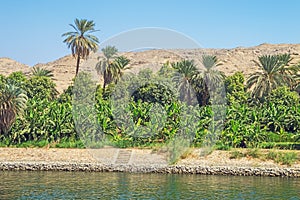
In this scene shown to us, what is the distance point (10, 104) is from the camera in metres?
34.8

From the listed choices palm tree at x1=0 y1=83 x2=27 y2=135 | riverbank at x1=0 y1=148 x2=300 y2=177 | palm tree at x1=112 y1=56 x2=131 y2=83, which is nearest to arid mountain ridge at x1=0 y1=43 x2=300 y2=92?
palm tree at x1=112 y1=56 x2=131 y2=83

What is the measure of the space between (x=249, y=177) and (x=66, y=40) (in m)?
30.1

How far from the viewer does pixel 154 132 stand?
3859cm

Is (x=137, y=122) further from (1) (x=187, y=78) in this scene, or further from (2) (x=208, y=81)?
(2) (x=208, y=81)

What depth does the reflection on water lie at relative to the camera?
2139 cm

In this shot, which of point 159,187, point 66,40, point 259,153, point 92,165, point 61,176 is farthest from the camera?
point 66,40

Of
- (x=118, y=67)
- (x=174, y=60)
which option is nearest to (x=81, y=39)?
(x=118, y=67)

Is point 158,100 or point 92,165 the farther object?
point 158,100

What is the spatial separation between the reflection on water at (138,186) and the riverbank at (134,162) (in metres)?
1.15

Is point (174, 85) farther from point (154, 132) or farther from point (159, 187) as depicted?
point (159, 187)

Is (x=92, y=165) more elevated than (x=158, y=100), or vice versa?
(x=158, y=100)

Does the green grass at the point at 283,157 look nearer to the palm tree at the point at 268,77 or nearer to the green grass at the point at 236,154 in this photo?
the green grass at the point at 236,154

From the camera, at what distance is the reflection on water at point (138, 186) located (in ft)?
70.2

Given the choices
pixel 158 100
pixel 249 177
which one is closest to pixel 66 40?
pixel 158 100
